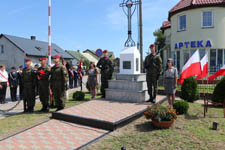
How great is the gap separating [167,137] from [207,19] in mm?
14657

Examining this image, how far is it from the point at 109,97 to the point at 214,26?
12488 mm

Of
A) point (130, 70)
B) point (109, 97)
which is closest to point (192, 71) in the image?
point (130, 70)

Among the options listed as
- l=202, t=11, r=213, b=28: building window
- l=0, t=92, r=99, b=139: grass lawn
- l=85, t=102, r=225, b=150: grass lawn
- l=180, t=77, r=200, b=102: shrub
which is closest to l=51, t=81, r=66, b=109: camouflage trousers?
l=0, t=92, r=99, b=139: grass lawn

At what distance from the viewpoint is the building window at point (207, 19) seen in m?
15.6

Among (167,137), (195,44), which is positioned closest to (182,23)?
(195,44)

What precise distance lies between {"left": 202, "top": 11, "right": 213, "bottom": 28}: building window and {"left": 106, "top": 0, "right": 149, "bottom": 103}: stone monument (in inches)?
409

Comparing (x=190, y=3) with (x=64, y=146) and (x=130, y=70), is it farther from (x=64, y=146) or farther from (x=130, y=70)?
(x=64, y=146)

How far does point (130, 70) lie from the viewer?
26.7 feet

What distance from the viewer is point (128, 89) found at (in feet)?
25.3

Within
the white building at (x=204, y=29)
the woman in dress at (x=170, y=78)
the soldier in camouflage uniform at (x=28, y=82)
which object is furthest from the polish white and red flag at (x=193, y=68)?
the white building at (x=204, y=29)

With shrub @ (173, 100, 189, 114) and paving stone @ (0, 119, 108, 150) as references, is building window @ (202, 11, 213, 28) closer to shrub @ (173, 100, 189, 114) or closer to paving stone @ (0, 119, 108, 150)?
shrub @ (173, 100, 189, 114)

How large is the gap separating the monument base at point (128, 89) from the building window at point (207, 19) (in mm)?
11088

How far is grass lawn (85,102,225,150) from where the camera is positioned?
13.2 feet

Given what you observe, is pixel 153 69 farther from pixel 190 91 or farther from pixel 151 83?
pixel 190 91
